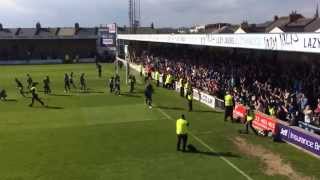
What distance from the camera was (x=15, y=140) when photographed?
23.1 meters

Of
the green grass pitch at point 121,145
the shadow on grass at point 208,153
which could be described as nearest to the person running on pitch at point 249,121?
the green grass pitch at point 121,145

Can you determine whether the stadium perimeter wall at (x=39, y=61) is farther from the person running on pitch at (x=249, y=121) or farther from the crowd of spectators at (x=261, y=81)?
the person running on pitch at (x=249, y=121)

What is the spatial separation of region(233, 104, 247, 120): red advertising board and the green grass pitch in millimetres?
819

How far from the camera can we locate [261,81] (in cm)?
3122

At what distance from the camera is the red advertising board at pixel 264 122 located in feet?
73.7

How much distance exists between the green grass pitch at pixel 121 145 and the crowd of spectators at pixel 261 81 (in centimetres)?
180

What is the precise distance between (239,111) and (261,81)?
5039 millimetres

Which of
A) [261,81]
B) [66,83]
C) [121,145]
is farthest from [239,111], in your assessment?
[66,83]

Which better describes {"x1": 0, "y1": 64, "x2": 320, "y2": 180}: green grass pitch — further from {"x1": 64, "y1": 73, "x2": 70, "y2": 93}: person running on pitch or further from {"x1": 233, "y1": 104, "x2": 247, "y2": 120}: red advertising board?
{"x1": 64, "y1": 73, "x2": 70, "y2": 93}: person running on pitch

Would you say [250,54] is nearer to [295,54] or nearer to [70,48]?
[295,54]

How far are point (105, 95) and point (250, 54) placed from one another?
1105cm

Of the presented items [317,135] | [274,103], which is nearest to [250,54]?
[274,103]

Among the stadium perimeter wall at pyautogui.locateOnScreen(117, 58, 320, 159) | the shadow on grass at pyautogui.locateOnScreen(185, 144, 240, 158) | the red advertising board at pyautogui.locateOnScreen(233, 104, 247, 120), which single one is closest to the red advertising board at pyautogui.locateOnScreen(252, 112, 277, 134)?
the stadium perimeter wall at pyautogui.locateOnScreen(117, 58, 320, 159)

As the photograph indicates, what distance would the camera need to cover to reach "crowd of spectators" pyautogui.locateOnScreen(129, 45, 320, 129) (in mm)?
23828
